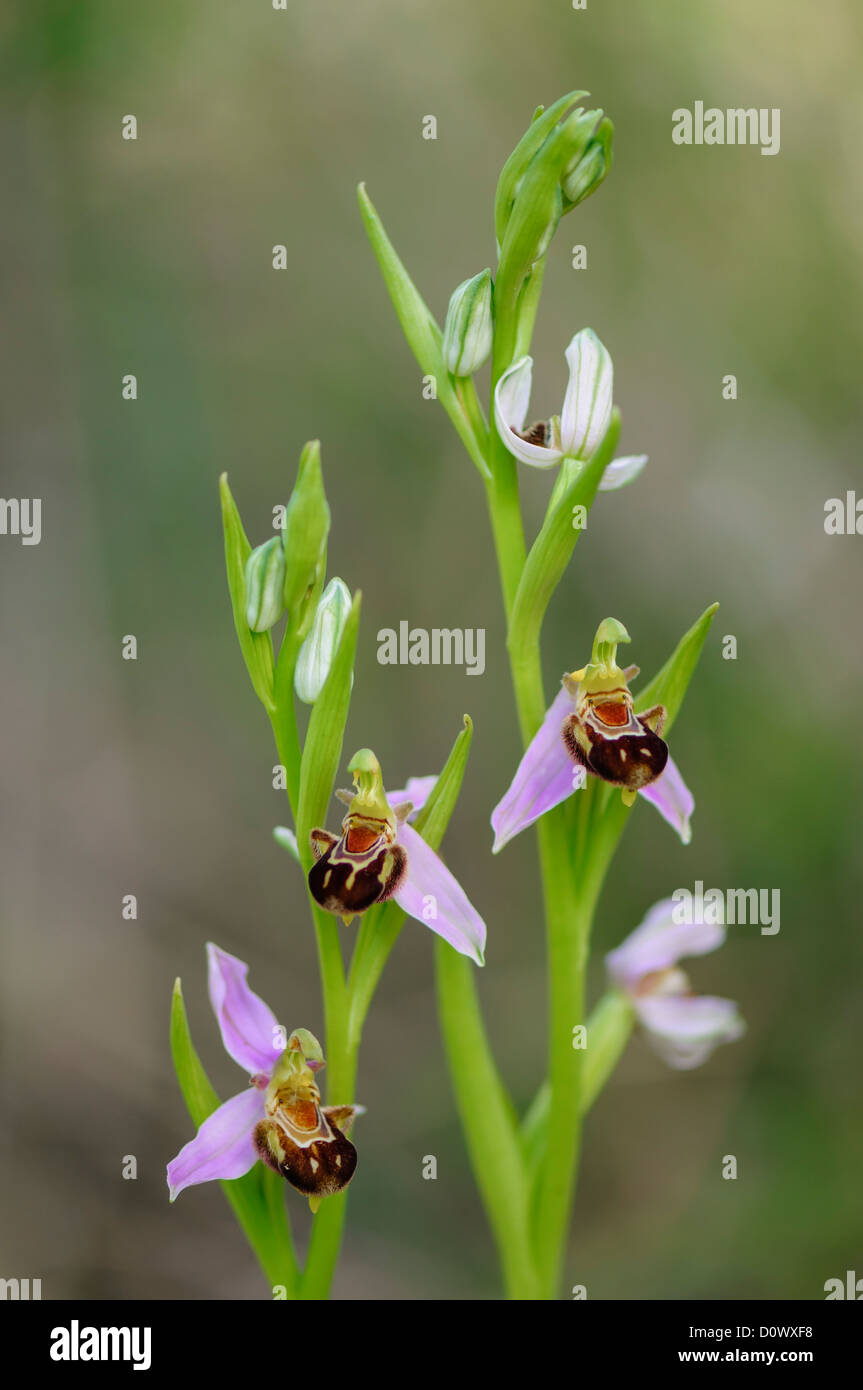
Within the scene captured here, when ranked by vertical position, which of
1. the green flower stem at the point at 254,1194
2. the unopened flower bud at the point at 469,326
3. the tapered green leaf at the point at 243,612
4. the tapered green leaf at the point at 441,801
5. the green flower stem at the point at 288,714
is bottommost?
the green flower stem at the point at 254,1194

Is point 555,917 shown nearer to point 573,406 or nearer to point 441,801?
point 441,801

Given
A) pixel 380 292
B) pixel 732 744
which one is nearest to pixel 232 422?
pixel 380 292

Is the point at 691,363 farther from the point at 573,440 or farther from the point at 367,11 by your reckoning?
the point at 573,440

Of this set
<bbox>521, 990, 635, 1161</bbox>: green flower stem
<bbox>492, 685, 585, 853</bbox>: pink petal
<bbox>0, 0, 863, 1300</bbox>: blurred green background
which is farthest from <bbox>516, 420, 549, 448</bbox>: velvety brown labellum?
<bbox>0, 0, 863, 1300</bbox>: blurred green background

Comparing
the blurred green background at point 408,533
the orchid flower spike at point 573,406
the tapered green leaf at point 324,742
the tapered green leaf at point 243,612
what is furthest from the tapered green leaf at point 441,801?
the blurred green background at point 408,533

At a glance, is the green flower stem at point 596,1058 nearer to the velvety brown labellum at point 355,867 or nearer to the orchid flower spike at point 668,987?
the orchid flower spike at point 668,987
